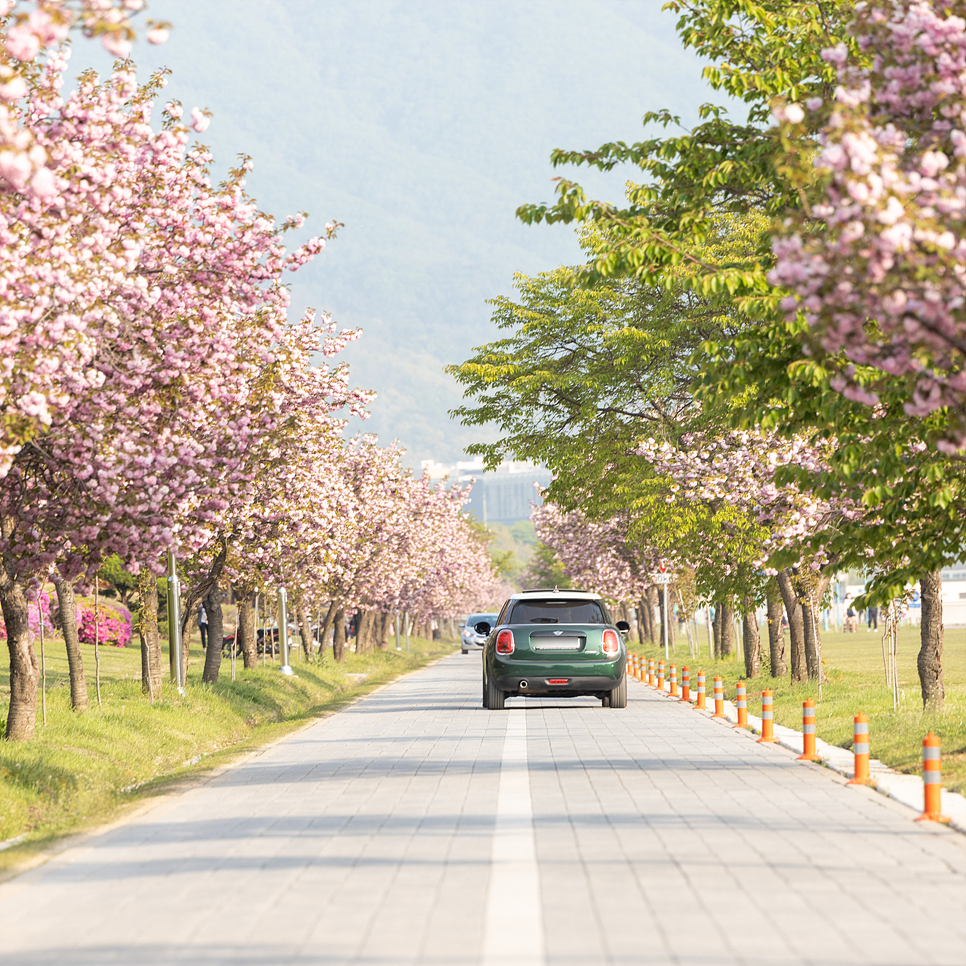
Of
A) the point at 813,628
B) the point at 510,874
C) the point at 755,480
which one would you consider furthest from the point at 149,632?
the point at 510,874

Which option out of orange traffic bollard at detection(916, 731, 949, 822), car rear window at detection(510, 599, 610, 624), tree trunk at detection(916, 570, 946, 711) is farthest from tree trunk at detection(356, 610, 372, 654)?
orange traffic bollard at detection(916, 731, 949, 822)

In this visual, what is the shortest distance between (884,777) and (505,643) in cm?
990

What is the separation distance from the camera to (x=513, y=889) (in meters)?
7.98

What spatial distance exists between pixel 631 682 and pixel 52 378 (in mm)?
26061

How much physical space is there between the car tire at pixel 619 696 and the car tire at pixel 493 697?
1.67 m

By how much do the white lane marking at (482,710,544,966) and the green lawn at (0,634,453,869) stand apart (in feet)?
10.4

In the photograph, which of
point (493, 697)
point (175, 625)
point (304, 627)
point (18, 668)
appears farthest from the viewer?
point (304, 627)

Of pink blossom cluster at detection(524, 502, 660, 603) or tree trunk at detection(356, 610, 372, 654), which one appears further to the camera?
tree trunk at detection(356, 610, 372, 654)

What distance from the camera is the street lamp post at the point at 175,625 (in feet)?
76.8

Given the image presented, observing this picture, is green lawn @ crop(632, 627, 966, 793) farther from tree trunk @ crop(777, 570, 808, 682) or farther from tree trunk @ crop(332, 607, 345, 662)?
tree trunk @ crop(332, 607, 345, 662)

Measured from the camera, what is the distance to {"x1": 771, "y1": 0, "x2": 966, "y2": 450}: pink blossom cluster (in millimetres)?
7453

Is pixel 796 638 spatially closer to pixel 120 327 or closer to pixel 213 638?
pixel 213 638

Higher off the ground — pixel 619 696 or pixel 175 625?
pixel 175 625

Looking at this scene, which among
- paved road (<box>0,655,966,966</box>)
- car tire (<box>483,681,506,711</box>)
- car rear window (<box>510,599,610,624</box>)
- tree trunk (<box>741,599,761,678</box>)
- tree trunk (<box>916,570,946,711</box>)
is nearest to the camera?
paved road (<box>0,655,966,966</box>)
